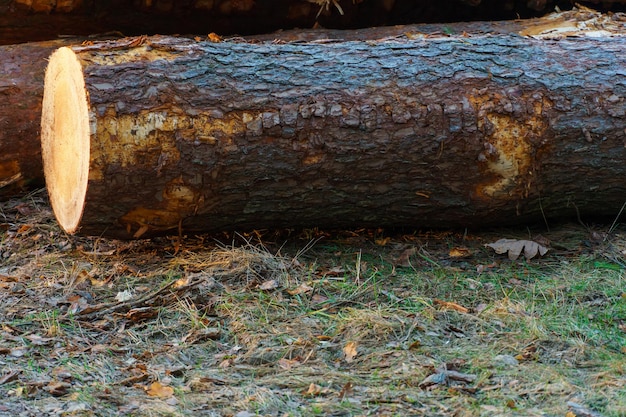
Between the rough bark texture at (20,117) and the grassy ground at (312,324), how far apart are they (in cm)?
39

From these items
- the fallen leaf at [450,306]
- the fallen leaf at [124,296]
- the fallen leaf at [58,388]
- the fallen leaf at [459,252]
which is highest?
the fallen leaf at [459,252]

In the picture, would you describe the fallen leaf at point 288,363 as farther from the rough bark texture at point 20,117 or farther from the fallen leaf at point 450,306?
the rough bark texture at point 20,117

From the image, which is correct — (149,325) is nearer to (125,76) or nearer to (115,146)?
(115,146)

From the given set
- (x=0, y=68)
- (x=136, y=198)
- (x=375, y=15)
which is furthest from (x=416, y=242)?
(x=0, y=68)

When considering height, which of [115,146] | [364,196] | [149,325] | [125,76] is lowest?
[149,325]

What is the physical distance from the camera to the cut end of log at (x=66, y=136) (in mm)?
4113

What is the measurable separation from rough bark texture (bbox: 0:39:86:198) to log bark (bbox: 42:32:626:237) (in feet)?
2.00

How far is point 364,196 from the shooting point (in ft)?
14.7

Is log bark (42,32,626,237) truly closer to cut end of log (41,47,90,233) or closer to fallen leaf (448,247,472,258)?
cut end of log (41,47,90,233)

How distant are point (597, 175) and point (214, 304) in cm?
227

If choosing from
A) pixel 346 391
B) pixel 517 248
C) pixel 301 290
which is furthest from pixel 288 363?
pixel 517 248

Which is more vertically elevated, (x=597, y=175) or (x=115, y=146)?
(x=115, y=146)

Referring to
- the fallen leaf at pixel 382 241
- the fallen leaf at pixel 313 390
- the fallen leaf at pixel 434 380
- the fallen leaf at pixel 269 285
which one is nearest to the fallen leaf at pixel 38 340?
the fallen leaf at pixel 269 285

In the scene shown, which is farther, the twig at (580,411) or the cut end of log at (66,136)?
the cut end of log at (66,136)
